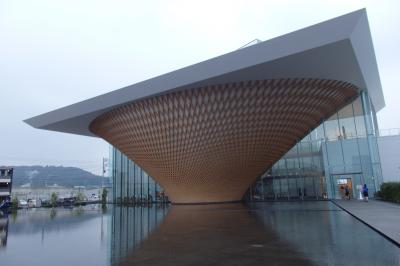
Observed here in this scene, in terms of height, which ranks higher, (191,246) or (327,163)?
(327,163)

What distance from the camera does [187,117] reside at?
20.9 metres

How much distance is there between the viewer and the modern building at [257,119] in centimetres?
1541

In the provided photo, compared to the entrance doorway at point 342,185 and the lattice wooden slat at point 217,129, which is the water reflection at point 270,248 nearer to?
the lattice wooden slat at point 217,129

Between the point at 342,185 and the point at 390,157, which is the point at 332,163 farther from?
the point at 390,157

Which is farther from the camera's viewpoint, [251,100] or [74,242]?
[251,100]

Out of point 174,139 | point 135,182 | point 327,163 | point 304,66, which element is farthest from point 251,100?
point 135,182

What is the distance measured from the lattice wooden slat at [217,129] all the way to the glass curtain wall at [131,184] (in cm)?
1192

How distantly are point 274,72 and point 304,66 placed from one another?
5.03ft

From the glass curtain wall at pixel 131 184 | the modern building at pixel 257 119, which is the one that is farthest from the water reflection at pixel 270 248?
the glass curtain wall at pixel 131 184

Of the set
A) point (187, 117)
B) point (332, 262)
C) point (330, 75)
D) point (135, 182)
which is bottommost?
point (332, 262)

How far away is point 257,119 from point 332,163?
1038 centimetres

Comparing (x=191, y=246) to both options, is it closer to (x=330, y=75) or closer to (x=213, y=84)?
(x=213, y=84)

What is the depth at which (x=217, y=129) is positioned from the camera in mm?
21422

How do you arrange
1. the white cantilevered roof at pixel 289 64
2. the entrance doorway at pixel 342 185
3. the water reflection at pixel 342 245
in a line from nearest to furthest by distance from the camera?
the water reflection at pixel 342 245 < the white cantilevered roof at pixel 289 64 < the entrance doorway at pixel 342 185
